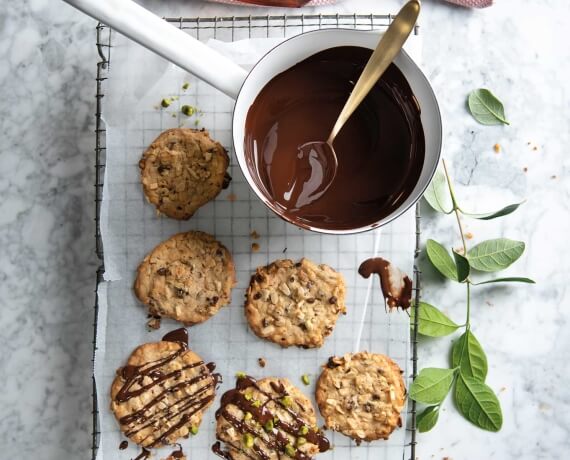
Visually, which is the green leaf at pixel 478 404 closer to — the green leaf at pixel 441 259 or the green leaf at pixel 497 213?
the green leaf at pixel 441 259

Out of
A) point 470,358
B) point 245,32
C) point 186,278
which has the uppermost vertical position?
point 245,32

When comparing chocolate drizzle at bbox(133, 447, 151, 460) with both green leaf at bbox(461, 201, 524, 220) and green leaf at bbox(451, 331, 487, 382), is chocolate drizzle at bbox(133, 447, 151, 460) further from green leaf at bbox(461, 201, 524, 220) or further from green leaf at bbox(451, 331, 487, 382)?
green leaf at bbox(461, 201, 524, 220)

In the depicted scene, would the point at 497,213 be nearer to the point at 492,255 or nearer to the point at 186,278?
the point at 492,255

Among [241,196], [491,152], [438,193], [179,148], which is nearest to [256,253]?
[241,196]

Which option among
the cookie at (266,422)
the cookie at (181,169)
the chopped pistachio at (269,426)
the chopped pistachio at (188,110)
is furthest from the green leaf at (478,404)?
the chopped pistachio at (188,110)

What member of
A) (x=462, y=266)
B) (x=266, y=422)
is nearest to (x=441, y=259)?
(x=462, y=266)

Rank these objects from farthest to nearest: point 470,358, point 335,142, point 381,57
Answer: point 470,358, point 335,142, point 381,57

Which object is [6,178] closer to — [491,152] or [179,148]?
[179,148]
